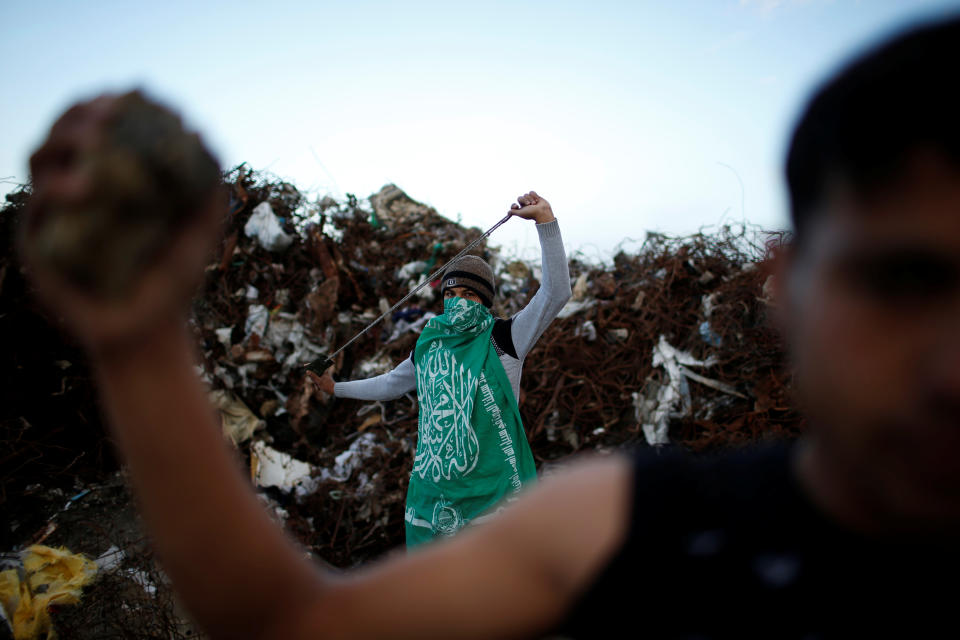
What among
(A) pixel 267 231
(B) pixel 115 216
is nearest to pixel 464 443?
(B) pixel 115 216

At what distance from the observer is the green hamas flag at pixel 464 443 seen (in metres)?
2.69

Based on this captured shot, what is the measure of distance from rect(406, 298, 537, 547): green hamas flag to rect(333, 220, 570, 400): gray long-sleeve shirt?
0.28 ft

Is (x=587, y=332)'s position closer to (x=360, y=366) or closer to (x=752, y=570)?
(x=360, y=366)

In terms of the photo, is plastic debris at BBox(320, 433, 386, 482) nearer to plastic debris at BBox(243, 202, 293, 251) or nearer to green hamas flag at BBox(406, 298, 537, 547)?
green hamas flag at BBox(406, 298, 537, 547)

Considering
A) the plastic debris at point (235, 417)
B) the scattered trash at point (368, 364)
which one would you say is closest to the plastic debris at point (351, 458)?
the scattered trash at point (368, 364)

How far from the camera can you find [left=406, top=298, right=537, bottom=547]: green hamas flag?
2689 mm

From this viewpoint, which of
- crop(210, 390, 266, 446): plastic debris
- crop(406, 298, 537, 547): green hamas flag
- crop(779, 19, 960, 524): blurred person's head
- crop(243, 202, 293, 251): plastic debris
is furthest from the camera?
crop(243, 202, 293, 251): plastic debris

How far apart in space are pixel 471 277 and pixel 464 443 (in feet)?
3.43

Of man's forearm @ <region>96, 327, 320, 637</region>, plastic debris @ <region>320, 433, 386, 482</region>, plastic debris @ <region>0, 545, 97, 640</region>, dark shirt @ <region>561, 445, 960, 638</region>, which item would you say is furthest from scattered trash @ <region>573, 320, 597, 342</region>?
man's forearm @ <region>96, 327, 320, 637</region>

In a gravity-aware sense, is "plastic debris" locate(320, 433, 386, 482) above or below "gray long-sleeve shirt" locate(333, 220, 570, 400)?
below

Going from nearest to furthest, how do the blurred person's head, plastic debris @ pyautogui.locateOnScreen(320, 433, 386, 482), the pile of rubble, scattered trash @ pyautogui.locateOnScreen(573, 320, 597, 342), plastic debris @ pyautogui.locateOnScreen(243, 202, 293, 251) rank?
the blurred person's head
the pile of rubble
plastic debris @ pyautogui.locateOnScreen(320, 433, 386, 482)
scattered trash @ pyautogui.locateOnScreen(573, 320, 597, 342)
plastic debris @ pyautogui.locateOnScreen(243, 202, 293, 251)

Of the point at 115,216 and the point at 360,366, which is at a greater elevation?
the point at 115,216

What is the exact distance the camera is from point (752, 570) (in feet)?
1.98

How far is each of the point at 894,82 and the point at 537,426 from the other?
5.12 m
